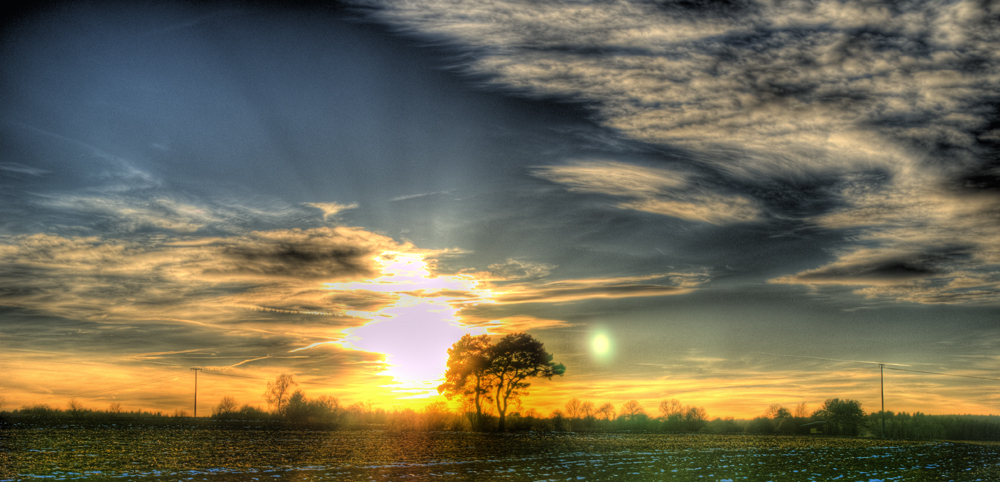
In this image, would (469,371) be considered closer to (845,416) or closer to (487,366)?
(487,366)

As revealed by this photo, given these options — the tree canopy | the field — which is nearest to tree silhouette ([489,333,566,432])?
the tree canopy

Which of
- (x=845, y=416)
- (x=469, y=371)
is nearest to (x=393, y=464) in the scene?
(x=469, y=371)

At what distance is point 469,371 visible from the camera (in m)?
Answer: 87.9

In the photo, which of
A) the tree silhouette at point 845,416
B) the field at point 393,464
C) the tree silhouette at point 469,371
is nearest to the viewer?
the field at point 393,464

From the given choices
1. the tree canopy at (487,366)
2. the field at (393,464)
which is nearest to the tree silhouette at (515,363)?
the tree canopy at (487,366)

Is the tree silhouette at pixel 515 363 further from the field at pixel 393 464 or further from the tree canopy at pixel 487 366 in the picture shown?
the field at pixel 393 464

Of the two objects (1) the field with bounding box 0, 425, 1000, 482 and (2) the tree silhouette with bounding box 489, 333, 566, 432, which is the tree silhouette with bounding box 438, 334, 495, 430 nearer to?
(2) the tree silhouette with bounding box 489, 333, 566, 432

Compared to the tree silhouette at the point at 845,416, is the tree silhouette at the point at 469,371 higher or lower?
higher

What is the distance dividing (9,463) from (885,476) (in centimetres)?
4413

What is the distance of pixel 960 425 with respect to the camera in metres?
112

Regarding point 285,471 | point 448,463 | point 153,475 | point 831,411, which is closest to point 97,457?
point 153,475

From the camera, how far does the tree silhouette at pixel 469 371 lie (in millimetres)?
88000

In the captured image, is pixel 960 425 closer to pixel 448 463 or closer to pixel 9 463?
pixel 448 463

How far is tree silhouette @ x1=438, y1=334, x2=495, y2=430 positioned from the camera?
88.0m
